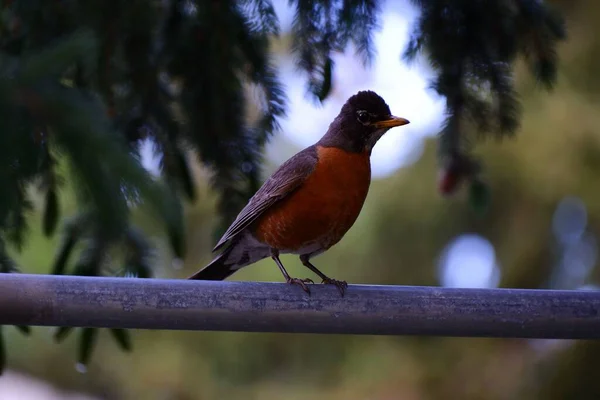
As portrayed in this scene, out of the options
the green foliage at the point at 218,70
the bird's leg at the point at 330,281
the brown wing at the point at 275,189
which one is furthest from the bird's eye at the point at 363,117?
the bird's leg at the point at 330,281

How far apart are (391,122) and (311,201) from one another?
50 cm

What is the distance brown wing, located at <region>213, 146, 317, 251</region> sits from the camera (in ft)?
9.76

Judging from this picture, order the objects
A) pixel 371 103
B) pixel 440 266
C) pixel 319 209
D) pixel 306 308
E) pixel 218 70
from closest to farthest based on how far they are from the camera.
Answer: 1. pixel 306 308
2. pixel 218 70
3. pixel 319 209
4. pixel 371 103
5. pixel 440 266

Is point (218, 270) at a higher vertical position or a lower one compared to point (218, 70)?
lower

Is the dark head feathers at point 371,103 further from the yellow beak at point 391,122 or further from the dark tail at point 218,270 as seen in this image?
the dark tail at point 218,270

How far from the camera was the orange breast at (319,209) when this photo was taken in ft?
9.99

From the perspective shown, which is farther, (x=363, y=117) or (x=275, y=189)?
(x=363, y=117)

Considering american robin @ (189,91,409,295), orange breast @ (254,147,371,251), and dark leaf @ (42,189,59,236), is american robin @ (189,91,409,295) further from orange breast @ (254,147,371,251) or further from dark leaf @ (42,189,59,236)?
dark leaf @ (42,189,59,236)

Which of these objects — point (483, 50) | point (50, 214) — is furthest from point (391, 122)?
point (50, 214)

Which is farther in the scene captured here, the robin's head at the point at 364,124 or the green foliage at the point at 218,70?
the robin's head at the point at 364,124

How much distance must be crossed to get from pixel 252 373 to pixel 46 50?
4741mm

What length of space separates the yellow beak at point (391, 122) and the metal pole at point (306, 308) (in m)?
1.35

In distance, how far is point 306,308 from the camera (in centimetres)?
191

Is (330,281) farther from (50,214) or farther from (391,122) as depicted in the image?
(50,214)
